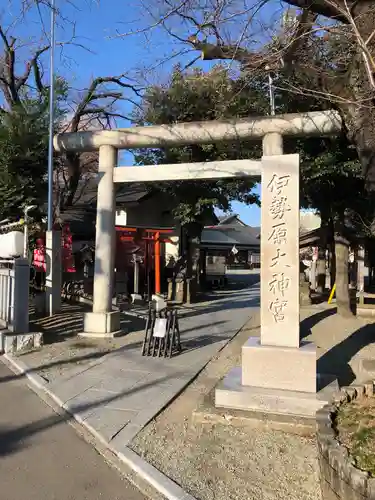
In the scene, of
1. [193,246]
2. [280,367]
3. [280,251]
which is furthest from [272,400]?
[193,246]

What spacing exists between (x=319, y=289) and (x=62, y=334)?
13.5 meters

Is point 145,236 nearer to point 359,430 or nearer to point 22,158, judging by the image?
point 22,158

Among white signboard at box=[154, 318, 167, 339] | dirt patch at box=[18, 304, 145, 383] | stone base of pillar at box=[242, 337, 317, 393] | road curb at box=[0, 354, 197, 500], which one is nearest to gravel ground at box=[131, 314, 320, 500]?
road curb at box=[0, 354, 197, 500]

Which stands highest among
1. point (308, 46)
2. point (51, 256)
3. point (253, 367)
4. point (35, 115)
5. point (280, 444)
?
point (35, 115)

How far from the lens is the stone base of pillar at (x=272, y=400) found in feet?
17.5

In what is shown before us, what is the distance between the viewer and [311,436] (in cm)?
498

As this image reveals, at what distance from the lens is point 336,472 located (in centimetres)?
338

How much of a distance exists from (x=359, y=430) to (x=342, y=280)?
10.0 metres

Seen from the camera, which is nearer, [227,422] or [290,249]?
[227,422]

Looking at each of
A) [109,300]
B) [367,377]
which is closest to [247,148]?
[109,300]

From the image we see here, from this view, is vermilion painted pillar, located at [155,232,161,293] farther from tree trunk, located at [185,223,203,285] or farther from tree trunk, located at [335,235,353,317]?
tree trunk, located at [335,235,353,317]

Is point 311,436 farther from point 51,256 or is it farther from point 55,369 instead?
point 51,256

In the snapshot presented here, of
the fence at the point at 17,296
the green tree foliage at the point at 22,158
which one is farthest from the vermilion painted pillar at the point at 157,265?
the fence at the point at 17,296

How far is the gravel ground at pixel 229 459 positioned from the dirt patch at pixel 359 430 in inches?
20.4
